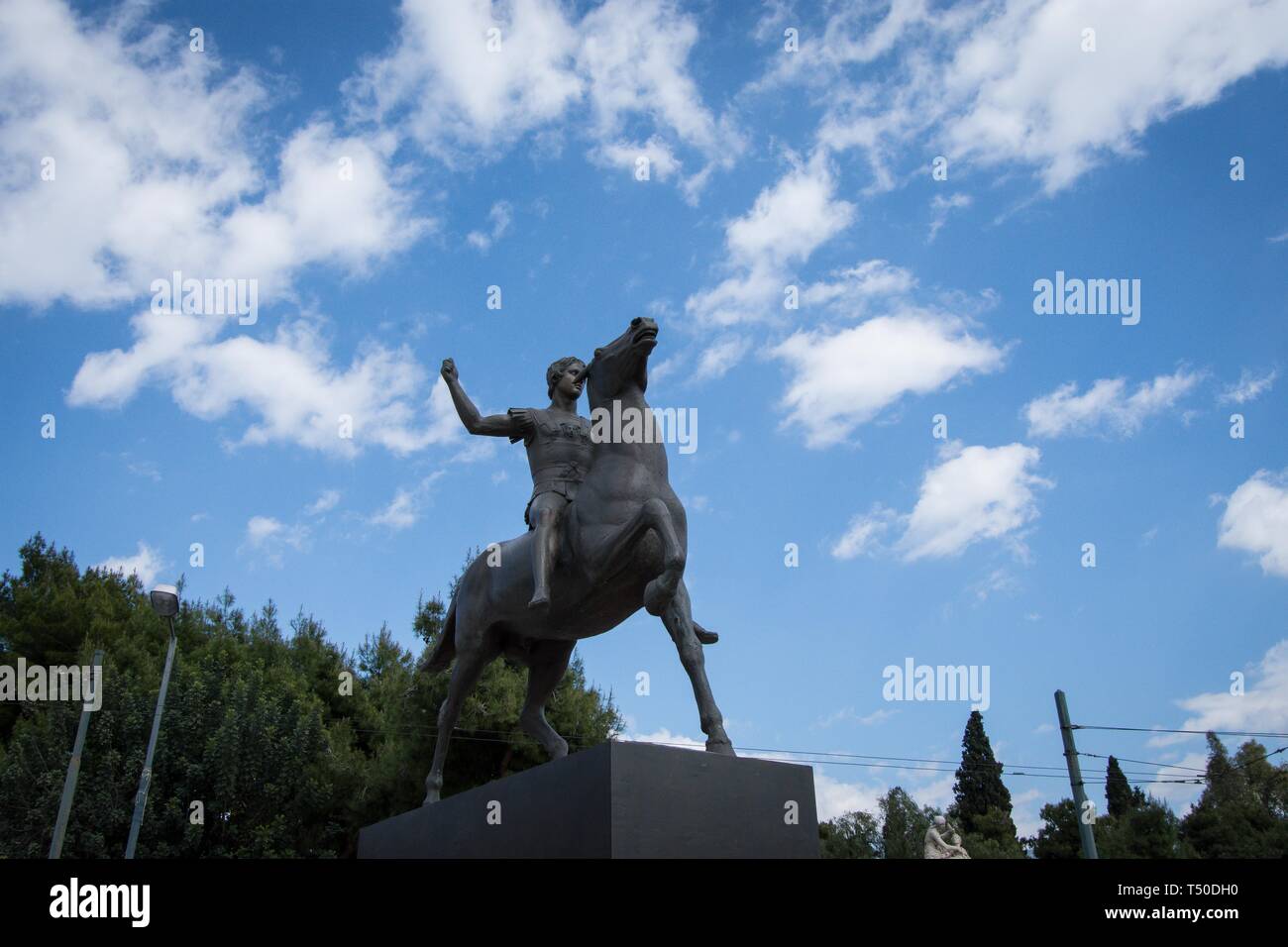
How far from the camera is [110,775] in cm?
1961

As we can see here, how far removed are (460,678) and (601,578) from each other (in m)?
2.37

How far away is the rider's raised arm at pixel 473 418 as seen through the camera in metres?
9.15

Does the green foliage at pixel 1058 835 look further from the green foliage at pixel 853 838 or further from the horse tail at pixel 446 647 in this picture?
the horse tail at pixel 446 647

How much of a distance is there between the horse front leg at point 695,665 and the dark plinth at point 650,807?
1.12 feet

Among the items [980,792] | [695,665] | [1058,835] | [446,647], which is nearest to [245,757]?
[446,647]

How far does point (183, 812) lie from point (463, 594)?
13.6 m

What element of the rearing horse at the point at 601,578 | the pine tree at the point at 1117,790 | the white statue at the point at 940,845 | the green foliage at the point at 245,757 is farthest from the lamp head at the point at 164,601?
the pine tree at the point at 1117,790

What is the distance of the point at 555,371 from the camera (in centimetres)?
940

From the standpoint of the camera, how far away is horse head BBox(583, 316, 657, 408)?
25.6ft

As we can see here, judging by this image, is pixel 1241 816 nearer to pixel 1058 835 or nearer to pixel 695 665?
pixel 1058 835

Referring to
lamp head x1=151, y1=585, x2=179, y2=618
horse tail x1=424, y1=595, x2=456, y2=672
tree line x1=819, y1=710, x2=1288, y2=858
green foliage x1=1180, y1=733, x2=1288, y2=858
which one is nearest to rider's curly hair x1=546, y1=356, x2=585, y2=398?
horse tail x1=424, y1=595, x2=456, y2=672
